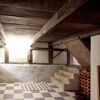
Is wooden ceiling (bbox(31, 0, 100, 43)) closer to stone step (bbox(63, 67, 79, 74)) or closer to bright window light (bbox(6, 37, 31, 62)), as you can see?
stone step (bbox(63, 67, 79, 74))

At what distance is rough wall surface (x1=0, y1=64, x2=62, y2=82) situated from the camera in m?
7.28

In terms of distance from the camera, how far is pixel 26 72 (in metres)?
7.50

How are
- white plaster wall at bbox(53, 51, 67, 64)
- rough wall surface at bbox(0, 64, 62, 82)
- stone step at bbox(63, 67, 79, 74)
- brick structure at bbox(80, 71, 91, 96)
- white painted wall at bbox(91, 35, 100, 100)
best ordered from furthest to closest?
white plaster wall at bbox(53, 51, 67, 64), rough wall surface at bbox(0, 64, 62, 82), stone step at bbox(63, 67, 79, 74), brick structure at bbox(80, 71, 91, 96), white painted wall at bbox(91, 35, 100, 100)

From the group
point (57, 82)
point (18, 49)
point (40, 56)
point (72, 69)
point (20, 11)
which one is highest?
point (20, 11)

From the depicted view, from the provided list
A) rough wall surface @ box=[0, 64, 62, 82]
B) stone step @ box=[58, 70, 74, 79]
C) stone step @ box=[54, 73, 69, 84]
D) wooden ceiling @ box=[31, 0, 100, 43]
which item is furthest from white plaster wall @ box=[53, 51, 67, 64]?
wooden ceiling @ box=[31, 0, 100, 43]

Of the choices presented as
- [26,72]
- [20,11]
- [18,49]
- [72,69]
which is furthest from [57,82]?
[20,11]

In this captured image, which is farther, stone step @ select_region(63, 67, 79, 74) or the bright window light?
the bright window light

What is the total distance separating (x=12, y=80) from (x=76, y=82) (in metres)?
2.86

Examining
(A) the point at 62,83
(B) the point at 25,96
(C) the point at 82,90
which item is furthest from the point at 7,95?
(C) the point at 82,90

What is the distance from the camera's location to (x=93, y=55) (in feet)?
12.6

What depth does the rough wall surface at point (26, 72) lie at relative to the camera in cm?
728

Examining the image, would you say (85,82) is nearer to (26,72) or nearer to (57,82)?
(57,82)

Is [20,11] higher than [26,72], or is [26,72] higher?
[20,11]

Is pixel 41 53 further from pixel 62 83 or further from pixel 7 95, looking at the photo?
pixel 7 95
